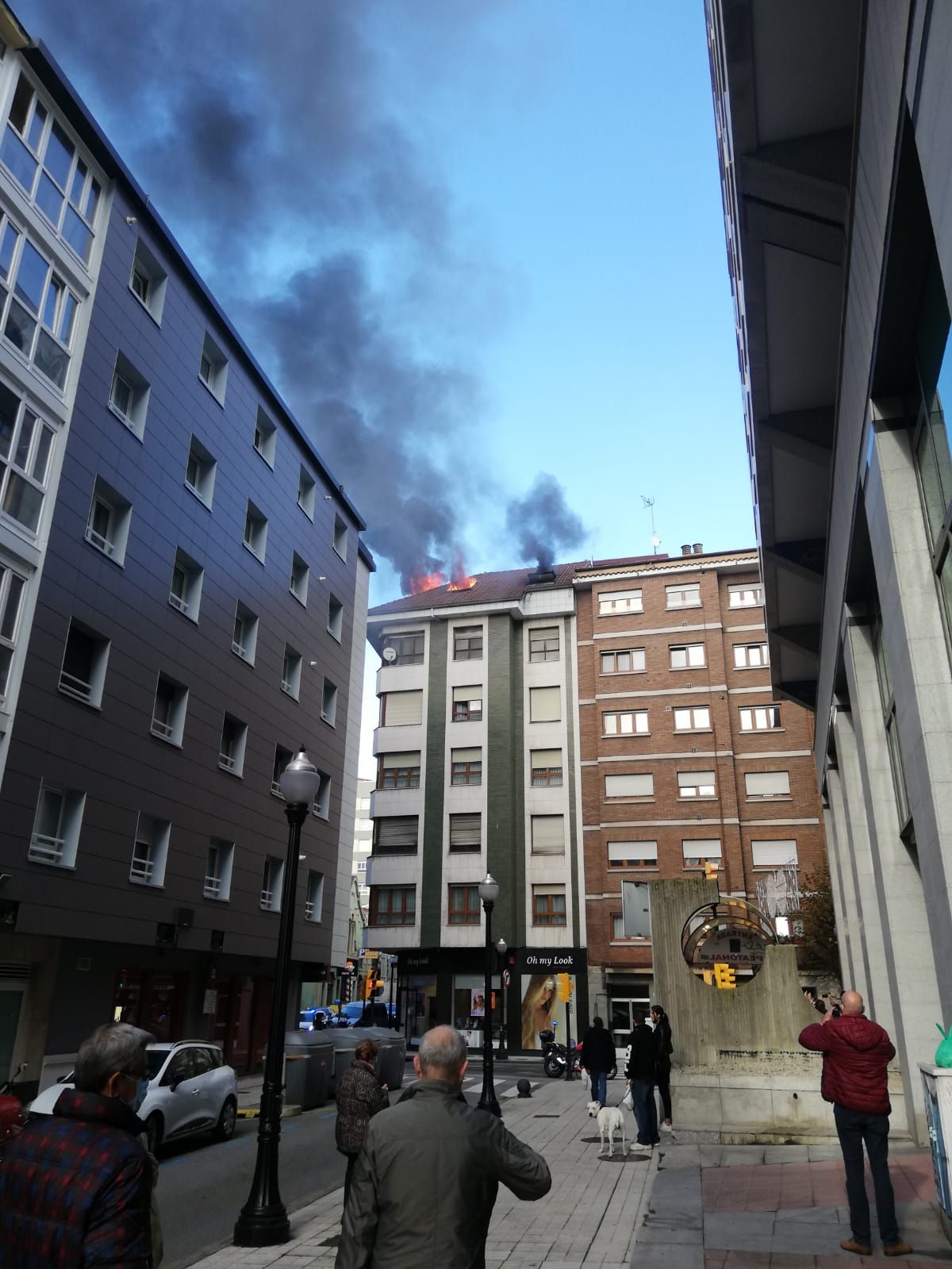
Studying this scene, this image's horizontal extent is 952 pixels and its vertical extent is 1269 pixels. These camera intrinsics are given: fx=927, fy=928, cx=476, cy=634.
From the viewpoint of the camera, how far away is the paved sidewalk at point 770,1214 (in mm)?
6207

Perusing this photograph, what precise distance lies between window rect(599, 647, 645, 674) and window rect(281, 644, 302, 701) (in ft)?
65.9

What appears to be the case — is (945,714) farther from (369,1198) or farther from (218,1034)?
(218,1034)

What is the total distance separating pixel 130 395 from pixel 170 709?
769cm

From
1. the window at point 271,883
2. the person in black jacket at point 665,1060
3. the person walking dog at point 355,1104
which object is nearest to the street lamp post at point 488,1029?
the person in black jacket at point 665,1060

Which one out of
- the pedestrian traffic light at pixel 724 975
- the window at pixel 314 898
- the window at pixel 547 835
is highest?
the window at pixel 547 835

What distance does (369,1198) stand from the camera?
3260mm

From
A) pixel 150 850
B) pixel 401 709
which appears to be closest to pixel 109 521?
pixel 150 850

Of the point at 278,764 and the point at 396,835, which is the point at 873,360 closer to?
the point at 278,764

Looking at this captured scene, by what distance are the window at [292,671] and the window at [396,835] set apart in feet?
58.5

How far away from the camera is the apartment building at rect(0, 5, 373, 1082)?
17.5 m

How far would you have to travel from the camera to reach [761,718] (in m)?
43.4

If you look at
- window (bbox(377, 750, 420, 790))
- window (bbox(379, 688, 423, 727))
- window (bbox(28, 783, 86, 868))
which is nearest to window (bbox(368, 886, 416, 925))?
window (bbox(377, 750, 420, 790))

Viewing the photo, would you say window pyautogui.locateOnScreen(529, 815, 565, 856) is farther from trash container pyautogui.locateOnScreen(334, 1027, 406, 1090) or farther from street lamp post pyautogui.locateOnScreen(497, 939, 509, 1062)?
trash container pyautogui.locateOnScreen(334, 1027, 406, 1090)

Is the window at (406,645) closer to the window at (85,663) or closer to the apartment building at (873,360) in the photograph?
the window at (85,663)
